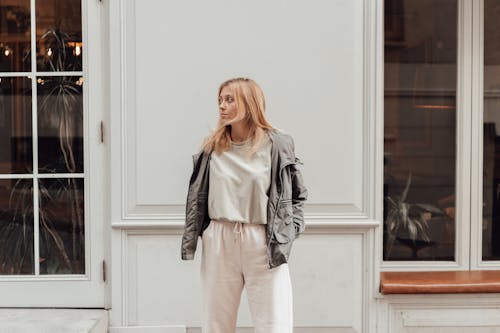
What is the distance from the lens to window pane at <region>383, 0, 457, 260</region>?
4.58 metres

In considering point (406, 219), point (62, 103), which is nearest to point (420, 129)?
point (406, 219)

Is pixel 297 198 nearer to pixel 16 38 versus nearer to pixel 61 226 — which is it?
pixel 61 226

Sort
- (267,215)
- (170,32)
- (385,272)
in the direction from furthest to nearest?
1. (385,272)
2. (170,32)
3. (267,215)

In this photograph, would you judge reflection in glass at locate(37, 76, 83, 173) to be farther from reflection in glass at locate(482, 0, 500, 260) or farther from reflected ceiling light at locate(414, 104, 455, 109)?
reflection in glass at locate(482, 0, 500, 260)

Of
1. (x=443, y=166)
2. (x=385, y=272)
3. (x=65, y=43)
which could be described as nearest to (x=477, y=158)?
(x=443, y=166)

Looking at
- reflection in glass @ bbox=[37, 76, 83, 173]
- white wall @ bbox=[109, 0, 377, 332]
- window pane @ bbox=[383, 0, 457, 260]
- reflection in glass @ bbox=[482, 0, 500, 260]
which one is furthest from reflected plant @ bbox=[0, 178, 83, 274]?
reflection in glass @ bbox=[482, 0, 500, 260]

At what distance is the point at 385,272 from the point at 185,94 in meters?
1.87

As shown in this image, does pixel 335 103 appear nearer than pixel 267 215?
No

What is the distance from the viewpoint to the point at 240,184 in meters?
3.11

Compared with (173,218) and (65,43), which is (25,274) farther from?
(65,43)

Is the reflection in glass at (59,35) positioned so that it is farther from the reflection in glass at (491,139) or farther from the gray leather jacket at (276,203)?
the reflection in glass at (491,139)

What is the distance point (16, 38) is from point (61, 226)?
4.35ft

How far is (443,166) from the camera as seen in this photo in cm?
463

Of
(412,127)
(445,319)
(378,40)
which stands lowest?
(445,319)
